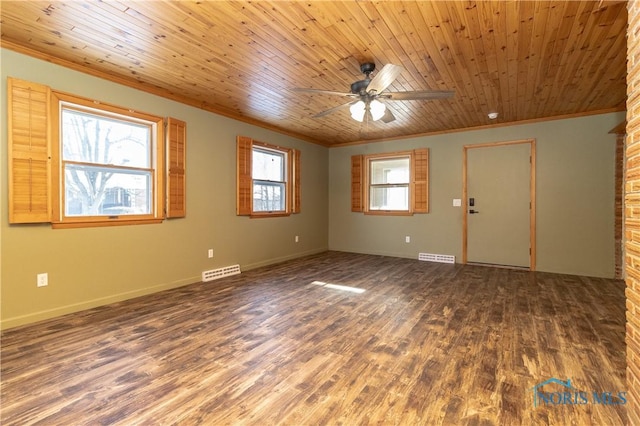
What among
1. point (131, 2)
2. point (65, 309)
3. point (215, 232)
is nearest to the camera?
point (131, 2)

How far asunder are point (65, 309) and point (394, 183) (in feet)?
18.2

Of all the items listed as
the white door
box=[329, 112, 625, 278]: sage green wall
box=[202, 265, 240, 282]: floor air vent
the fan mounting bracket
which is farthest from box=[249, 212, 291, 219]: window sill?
the white door

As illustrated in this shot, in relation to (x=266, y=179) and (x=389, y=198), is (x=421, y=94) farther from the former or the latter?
(x=389, y=198)

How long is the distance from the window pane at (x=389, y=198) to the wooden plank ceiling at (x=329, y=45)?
2.40m

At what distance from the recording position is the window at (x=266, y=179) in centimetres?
492

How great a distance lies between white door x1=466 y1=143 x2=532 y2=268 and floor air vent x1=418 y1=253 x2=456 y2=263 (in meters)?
0.31

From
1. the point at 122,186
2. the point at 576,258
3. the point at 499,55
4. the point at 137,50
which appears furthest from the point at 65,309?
the point at 576,258

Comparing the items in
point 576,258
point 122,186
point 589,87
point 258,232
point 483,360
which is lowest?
point 483,360

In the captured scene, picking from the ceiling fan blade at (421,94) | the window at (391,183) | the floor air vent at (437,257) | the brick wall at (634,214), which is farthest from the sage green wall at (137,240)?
the brick wall at (634,214)

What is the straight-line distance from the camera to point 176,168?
12.9 ft

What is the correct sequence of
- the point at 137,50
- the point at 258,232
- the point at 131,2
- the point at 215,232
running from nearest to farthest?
the point at 131,2, the point at 137,50, the point at 215,232, the point at 258,232

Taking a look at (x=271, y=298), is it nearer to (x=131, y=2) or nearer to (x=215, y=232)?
(x=215, y=232)

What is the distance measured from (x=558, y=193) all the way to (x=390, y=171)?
113 inches

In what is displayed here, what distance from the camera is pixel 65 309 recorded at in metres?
3.02
